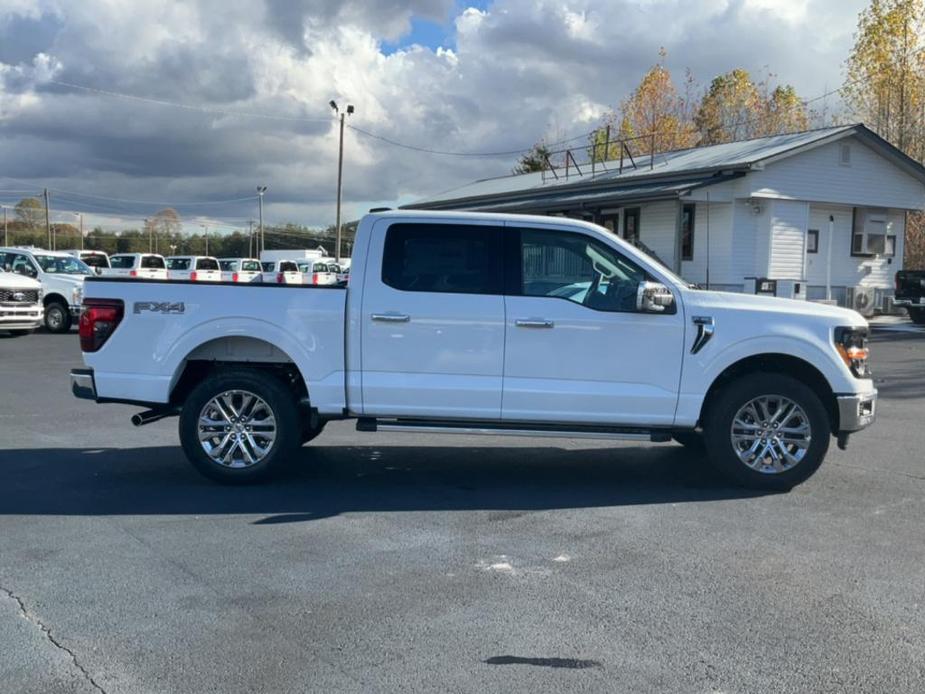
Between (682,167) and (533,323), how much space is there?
22.8 m

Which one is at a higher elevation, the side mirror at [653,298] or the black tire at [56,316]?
the side mirror at [653,298]

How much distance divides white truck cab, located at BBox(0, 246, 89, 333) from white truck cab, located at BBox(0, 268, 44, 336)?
1371 mm

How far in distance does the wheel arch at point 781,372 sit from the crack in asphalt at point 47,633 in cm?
468

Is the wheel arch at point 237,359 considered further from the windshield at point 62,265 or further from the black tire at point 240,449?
the windshield at point 62,265

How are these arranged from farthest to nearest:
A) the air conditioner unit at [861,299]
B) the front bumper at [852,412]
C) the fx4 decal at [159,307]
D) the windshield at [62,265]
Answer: the air conditioner unit at [861,299]
the windshield at [62,265]
the fx4 decal at [159,307]
the front bumper at [852,412]

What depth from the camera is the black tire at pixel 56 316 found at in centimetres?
2167

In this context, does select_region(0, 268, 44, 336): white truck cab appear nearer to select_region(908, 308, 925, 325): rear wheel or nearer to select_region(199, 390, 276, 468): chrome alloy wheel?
select_region(199, 390, 276, 468): chrome alloy wheel

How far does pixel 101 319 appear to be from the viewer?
6.91 metres

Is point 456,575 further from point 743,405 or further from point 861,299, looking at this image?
point 861,299

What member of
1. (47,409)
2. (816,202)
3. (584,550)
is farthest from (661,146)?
(584,550)

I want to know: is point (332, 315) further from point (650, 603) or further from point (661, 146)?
point (661, 146)

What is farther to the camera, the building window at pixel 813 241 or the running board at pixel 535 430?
the building window at pixel 813 241

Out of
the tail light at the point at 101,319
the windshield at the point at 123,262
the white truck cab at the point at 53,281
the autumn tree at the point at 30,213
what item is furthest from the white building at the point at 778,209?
the autumn tree at the point at 30,213

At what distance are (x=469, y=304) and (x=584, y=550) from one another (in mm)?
2147
